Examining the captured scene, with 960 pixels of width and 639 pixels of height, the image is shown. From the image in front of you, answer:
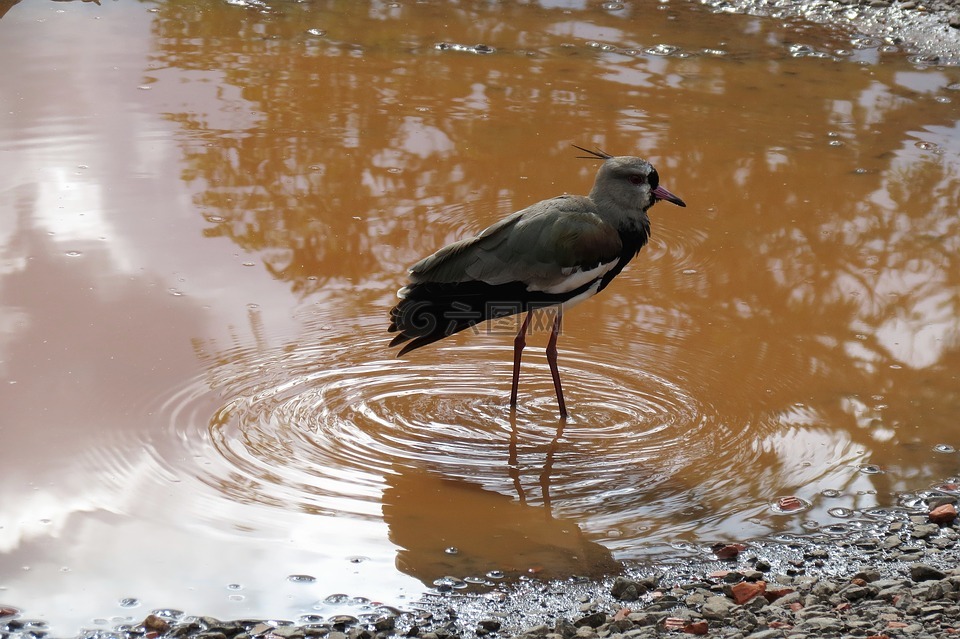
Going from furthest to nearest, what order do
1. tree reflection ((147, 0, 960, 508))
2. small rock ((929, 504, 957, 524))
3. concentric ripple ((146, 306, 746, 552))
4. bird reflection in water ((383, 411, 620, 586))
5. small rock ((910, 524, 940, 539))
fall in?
1. tree reflection ((147, 0, 960, 508))
2. concentric ripple ((146, 306, 746, 552))
3. small rock ((929, 504, 957, 524))
4. small rock ((910, 524, 940, 539))
5. bird reflection in water ((383, 411, 620, 586))

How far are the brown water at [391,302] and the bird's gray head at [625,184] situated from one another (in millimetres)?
894

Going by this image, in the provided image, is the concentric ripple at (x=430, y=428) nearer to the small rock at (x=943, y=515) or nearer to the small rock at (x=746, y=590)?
the small rock at (x=746, y=590)

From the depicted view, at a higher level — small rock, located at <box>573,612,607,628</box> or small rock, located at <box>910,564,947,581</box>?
small rock, located at <box>910,564,947,581</box>

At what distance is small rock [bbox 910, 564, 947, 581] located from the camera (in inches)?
163

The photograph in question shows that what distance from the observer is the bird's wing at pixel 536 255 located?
204 inches

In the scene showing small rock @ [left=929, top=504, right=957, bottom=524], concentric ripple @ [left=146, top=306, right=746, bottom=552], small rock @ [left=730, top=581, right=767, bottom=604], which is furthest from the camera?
concentric ripple @ [left=146, top=306, right=746, bottom=552]

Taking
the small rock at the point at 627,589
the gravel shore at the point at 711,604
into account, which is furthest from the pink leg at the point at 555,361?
the small rock at the point at 627,589

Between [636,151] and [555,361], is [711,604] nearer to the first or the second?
[555,361]

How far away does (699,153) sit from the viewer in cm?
835

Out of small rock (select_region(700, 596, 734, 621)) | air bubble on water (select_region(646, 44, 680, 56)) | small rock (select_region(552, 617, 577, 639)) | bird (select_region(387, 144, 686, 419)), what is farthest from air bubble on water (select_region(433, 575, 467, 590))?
air bubble on water (select_region(646, 44, 680, 56))

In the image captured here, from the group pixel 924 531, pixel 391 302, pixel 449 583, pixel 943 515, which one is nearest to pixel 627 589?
pixel 449 583

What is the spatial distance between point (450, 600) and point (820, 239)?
162 inches

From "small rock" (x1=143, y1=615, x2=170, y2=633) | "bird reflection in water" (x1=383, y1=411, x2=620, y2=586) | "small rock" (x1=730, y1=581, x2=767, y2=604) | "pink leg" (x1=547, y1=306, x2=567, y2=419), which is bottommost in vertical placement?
"bird reflection in water" (x1=383, y1=411, x2=620, y2=586)

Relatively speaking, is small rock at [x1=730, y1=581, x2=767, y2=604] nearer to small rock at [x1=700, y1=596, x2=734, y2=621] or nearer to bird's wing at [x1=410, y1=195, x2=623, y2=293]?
small rock at [x1=700, y1=596, x2=734, y2=621]
